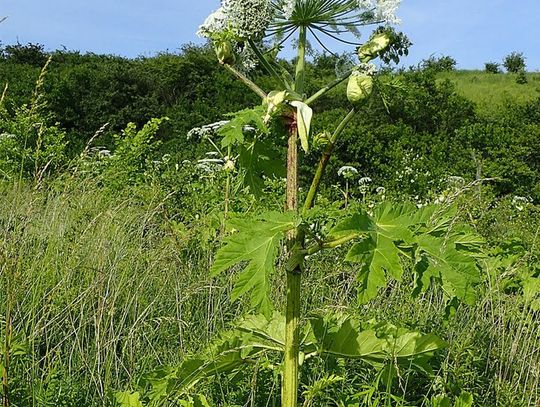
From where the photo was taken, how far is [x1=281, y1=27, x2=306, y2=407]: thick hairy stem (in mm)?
1853

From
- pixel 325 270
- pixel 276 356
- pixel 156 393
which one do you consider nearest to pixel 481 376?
pixel 276 356

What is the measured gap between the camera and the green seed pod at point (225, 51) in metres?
1.92

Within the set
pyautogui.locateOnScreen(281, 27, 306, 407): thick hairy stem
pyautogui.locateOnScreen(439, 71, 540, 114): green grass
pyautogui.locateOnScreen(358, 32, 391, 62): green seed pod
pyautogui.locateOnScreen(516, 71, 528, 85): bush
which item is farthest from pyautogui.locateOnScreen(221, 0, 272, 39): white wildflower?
pyautogui.locateOnScreen(516, 71, 528, 85): bush

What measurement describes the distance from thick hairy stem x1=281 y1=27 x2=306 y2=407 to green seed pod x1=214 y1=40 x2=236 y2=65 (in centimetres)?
20

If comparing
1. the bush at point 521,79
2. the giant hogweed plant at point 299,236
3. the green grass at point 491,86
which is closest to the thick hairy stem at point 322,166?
the giant hogweed plant at point 299,236

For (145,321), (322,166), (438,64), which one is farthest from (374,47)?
(438,64)

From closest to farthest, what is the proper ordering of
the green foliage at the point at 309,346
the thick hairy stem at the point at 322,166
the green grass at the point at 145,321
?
the thick hairy stem at the point at 322,166 < the green foliage at the point at 309,346 < the green grass at the point at 145,321

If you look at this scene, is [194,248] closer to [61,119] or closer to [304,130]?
[304,130]

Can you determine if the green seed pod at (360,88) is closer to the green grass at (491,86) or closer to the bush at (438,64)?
the bush at (438,64)

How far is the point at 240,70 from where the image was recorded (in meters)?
2.03

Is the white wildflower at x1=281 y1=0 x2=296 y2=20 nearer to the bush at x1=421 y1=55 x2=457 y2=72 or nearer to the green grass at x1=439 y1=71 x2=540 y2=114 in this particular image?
the bush at x1=421 y1=55 x2=457 y2=72

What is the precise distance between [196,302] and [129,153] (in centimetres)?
438

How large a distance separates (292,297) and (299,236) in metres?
0.17

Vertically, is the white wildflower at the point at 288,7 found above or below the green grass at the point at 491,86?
below
